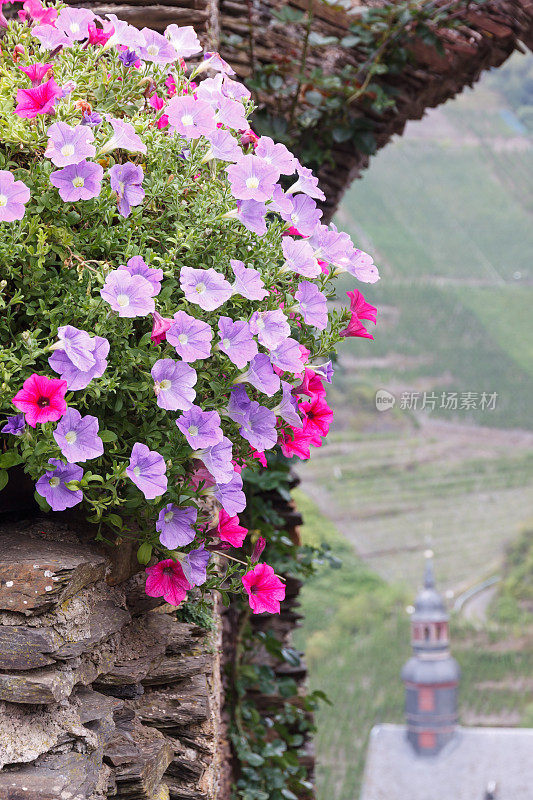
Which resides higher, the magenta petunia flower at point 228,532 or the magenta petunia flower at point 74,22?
the magenta petunia flower at point 74,22

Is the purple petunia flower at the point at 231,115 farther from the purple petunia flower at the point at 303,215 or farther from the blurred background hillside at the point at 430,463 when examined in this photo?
the blurred background hillside at the point at 430,463

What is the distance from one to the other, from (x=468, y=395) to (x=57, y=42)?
1313mm

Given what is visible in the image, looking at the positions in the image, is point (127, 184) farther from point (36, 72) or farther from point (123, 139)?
point (36, 72)

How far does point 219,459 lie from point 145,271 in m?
0.20

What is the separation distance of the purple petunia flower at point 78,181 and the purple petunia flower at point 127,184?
0.04m

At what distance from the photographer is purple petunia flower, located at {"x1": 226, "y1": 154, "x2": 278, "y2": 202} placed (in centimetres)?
83

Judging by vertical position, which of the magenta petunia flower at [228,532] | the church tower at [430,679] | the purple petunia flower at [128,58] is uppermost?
the purple petunia flower at [128,58]

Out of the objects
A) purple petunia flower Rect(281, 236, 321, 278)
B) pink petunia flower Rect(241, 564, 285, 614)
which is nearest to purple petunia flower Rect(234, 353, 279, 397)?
purple petunia flower Rect(281, 236, 321, 278)

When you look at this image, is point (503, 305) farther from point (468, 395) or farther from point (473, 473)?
point (468, 395)

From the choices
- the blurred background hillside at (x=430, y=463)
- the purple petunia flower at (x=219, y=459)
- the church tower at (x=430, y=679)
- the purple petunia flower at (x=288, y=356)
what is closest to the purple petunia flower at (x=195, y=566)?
the purple petunia flower at (x=219, y=459)

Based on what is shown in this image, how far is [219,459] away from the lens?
810 mm

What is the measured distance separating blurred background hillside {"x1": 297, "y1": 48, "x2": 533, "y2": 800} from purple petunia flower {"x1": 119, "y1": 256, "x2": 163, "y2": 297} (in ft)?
67.9

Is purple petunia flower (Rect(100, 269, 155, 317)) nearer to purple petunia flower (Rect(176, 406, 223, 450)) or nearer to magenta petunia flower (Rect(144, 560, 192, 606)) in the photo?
purple petunia flower (Rect(176, 406, 223, 450))

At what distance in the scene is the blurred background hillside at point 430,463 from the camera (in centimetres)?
2452
